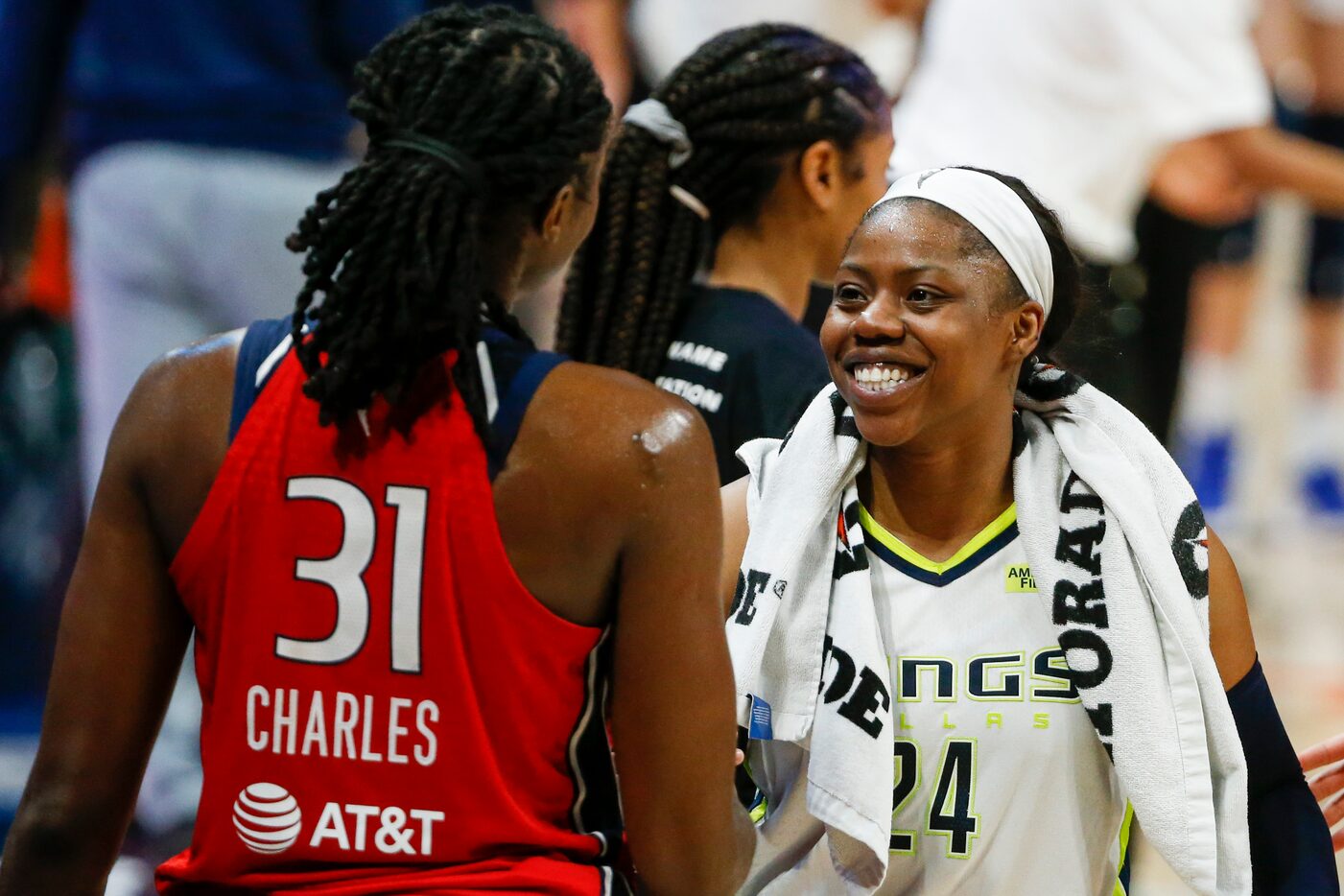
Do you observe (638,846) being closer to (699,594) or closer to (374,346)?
(699,594)

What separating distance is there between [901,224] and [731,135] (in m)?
0.83

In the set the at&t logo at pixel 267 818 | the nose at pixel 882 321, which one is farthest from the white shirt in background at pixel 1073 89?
the at&t logo at pixel 267 818

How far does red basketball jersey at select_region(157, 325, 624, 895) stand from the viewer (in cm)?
161

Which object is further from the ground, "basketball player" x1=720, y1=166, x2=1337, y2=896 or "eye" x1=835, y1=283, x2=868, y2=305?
"eye" x1=835, y1=283, x2=868, y2=305

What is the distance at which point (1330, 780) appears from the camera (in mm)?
2234

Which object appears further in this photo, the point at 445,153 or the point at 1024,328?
the point at 1024,328

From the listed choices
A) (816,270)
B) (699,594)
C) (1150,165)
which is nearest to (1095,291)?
(816,270)

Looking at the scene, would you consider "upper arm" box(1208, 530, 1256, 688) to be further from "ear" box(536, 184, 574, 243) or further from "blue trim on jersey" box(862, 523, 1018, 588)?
"ear" box(536, 184, 574, 243)

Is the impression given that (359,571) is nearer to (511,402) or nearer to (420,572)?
(420,572)

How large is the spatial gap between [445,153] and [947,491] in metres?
0.81

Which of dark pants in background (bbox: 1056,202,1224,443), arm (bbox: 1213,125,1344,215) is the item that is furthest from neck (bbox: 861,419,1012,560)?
arm (bbox: 1213,125,1344,215)

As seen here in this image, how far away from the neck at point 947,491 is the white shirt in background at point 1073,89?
95.6 inches

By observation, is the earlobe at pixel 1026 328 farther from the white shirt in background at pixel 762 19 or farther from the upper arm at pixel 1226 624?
the white shirt in background at pixel 762 19

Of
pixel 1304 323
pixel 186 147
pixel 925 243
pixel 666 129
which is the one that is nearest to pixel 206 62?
pixel 186 147
